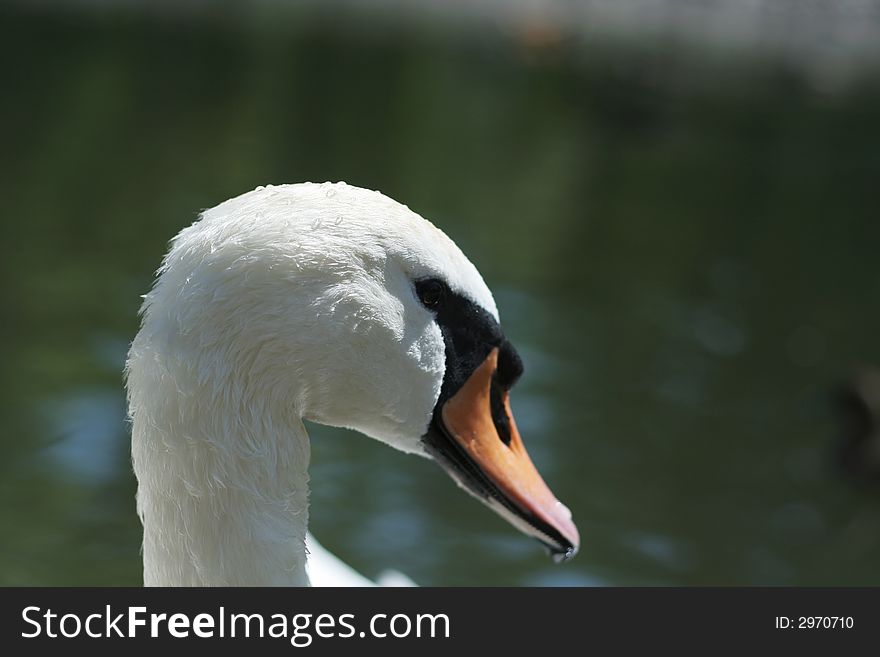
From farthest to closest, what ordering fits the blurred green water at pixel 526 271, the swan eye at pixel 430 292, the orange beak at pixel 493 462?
the blurred green water at pixel 526 271, the orange beak at pixel 493 462, the swan eye at pixel 430 292

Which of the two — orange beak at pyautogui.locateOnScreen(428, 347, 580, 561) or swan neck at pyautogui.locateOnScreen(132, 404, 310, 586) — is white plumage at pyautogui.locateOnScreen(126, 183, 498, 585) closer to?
swan neck at pyautogui.locateOnScreen(132, 404, 310, 586)

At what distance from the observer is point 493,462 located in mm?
2783

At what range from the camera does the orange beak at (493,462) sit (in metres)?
2.72

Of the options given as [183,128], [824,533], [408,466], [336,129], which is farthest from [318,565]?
[336,129]

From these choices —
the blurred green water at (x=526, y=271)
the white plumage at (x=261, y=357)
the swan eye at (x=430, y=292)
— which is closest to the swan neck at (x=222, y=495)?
the white plumage at (x=261, y=357)

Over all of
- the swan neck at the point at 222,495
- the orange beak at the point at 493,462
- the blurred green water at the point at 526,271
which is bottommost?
the swan neck at the point at 222,495

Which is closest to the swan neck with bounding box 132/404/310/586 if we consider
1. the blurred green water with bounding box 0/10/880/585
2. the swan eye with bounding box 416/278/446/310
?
the swan eye with bounding box 416/278/446/310

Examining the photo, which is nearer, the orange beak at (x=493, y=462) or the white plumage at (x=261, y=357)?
the white plumage at (x=261, y=357)

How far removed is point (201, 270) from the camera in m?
2.36

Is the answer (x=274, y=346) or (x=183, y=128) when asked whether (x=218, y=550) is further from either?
(x=183, y=128)

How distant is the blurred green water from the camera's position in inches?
243

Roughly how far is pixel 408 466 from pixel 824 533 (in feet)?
6.89

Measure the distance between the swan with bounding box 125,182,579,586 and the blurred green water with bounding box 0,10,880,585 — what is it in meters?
3.07

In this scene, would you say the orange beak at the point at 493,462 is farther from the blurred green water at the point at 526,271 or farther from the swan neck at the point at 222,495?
the blurred green water at the point at 526,271
